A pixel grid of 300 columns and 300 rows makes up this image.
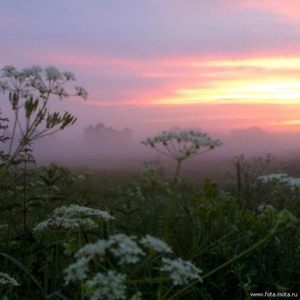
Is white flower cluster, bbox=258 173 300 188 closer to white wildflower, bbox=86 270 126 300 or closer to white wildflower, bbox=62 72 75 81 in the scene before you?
white wildflower, bbox=86 270 126 300

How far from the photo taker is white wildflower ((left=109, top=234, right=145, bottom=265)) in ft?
9.07

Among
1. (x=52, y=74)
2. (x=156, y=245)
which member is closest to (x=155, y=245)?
(x=156, y=245)

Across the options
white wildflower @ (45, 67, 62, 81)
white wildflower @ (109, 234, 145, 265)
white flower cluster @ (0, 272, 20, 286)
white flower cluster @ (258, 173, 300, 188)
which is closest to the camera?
white wildflower @ (109, 234, 145, 265)

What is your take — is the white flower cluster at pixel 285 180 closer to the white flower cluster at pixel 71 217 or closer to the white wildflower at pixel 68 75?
the white flower cluster at pixel 71 217

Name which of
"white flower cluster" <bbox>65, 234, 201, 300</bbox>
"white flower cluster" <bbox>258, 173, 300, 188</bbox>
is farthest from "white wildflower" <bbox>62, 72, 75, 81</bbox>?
"white flower cluster" <bbox>65, 234, 201, 300</bbox>

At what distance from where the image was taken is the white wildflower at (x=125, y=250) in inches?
109

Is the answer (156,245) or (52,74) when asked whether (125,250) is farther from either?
(52,74)

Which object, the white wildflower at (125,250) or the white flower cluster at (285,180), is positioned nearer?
the white wildflower at (125,250)

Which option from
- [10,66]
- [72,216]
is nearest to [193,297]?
[72,216]

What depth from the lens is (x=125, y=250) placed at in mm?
2797

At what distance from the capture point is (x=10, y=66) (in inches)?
212

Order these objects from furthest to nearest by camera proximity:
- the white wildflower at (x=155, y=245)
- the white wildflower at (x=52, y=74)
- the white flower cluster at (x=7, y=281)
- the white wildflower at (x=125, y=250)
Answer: the white wildflower at (x=52, y=74), the white flower cluster at (x=7, y=281), the white wildflower at (x=155, y=245), the white wildflower at (x=125, y=250)

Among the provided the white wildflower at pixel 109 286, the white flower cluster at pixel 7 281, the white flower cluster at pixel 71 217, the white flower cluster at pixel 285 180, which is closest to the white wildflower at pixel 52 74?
the white flower cluster at pixel 71 217

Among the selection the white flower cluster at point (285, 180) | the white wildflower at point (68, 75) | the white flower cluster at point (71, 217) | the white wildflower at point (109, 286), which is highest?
the white wildflower at point (68, 75)
